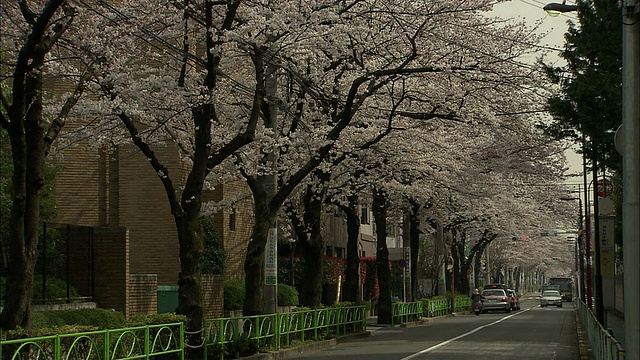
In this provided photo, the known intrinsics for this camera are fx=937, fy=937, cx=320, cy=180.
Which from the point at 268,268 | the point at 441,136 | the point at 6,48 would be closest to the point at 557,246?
the point at 441,136

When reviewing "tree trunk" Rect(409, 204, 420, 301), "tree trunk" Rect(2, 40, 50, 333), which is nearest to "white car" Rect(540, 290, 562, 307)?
"tree trunk" Rect(409, 204, 420, 301)

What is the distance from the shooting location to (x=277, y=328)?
23.2 metres

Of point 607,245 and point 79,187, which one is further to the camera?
point 79,187

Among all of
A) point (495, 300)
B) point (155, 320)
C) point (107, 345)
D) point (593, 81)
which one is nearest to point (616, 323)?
point (495, 300)

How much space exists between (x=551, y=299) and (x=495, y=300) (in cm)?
2594

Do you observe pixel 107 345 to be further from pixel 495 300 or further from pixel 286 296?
pixel 495 300

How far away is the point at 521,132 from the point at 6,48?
15650 mm

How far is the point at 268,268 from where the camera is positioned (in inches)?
948

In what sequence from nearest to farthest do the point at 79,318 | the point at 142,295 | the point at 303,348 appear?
the point at 79,318
the point at 303,348
the point at 142,295

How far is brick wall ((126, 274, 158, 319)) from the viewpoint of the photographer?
2514 cm

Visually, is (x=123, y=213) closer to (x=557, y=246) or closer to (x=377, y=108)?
(x=377, y=108)

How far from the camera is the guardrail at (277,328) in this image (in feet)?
65.2

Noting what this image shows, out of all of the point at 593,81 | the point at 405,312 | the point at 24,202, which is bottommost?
the point at 405,312

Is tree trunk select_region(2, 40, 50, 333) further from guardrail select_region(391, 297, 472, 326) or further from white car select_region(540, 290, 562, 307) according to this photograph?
white car select_region(540, 290, 562, 307)
